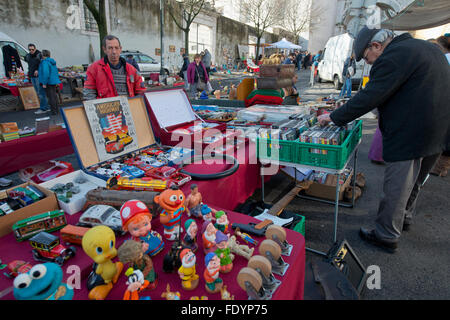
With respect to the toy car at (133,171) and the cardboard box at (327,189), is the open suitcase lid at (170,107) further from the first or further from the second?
the cardboard box at (327,189)

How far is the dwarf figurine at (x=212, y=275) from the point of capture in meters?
1.03

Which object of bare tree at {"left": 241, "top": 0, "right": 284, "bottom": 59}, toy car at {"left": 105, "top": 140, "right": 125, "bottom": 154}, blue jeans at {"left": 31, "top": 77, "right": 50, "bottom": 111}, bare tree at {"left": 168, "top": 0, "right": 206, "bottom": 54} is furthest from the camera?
bare tree at {"left": 241, "top": 0, "right": 284, "bottom": 59}

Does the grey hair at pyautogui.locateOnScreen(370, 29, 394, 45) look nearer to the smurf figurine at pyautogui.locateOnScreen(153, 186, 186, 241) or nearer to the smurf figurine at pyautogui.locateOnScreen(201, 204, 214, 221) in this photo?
the smurf figurine at pyautogui.locateOnScreen(201, 204, 214, 221)

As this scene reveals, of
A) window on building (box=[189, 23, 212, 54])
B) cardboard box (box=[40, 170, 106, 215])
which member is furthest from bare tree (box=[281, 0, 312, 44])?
cardboard box (box=[40, 170, 106, 215])

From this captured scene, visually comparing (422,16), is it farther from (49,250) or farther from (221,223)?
(49,250)

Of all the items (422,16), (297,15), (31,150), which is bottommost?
(31,150)

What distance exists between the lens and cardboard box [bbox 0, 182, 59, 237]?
54.0 inches

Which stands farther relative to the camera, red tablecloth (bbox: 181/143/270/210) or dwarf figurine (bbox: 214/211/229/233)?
red tablecloth (bbox: 181/143/270/210)

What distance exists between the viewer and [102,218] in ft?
4.52

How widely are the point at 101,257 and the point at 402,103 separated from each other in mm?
2455

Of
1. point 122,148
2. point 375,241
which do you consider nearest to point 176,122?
point 122,148

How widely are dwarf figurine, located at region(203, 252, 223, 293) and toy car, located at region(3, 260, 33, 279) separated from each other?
0.74 metres
